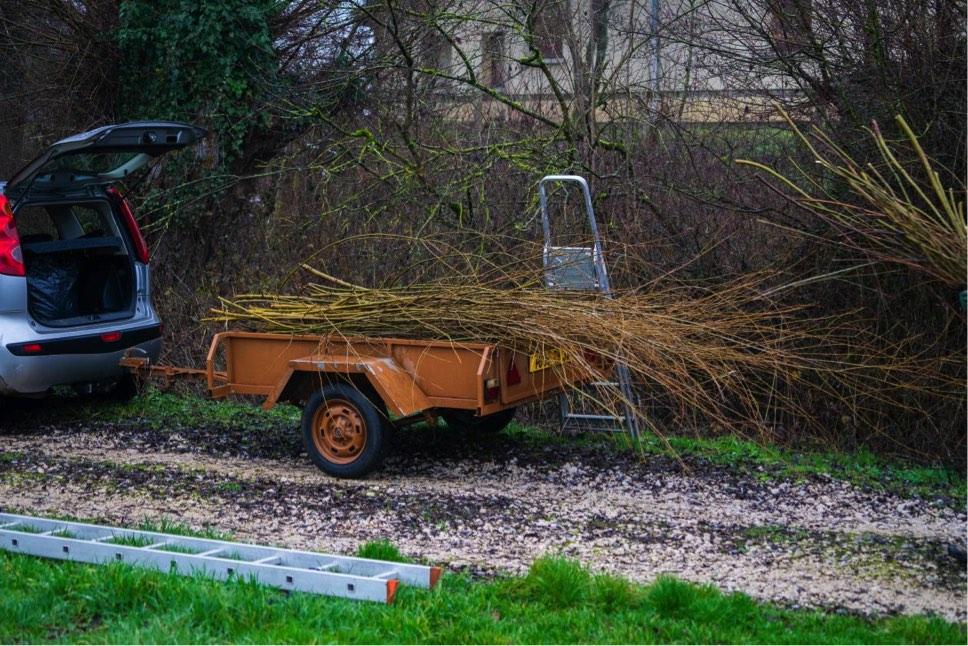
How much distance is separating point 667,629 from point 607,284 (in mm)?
4093

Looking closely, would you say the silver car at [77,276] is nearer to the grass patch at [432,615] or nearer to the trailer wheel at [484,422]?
the trailer wheel at [484,422]

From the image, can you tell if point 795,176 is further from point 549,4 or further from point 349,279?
point 349,279

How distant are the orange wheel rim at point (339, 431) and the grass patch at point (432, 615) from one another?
2540mm

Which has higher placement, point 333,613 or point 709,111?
point 709,111

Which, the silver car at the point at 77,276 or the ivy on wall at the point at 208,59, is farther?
the ivy on wall at the point at 208,59

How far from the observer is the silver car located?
29.3 feet

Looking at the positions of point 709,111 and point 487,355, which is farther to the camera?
point 709,111

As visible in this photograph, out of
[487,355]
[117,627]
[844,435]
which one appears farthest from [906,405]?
[117,627]

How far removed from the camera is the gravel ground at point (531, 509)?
19.1ft

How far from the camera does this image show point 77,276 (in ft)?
32.9

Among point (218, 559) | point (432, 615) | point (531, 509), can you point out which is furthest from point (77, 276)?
point (432, 615)

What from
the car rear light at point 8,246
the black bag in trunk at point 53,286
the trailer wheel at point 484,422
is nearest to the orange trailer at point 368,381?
the trailer wheel at point 484,422

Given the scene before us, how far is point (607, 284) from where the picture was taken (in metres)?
8.66

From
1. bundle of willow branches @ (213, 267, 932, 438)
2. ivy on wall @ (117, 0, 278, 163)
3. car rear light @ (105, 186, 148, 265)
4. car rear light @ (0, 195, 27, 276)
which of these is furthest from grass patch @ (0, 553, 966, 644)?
ivy on wall @ (117, 0, 278, 163)
